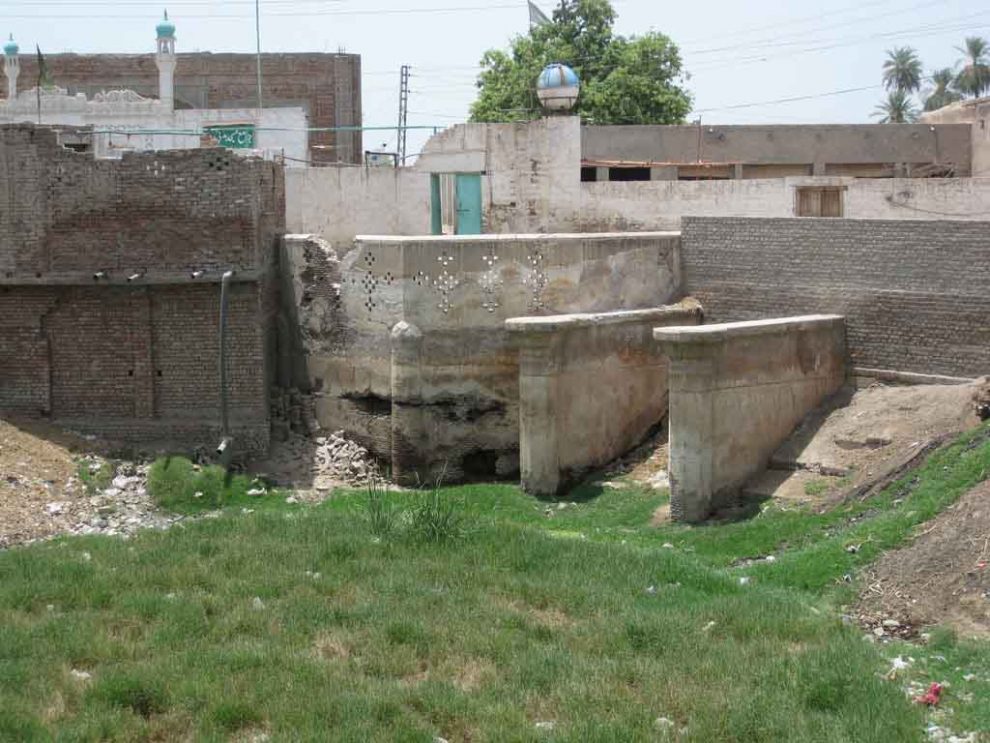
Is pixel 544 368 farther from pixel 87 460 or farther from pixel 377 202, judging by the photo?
pixel 377 202

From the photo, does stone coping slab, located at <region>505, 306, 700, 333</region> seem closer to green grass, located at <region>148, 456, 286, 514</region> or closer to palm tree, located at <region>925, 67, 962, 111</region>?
green grass, located at <region>148, 456, 286, 514</region>

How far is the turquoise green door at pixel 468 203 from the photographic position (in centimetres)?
2580

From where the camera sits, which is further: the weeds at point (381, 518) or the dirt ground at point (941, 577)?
the weeds at point (381, 518)

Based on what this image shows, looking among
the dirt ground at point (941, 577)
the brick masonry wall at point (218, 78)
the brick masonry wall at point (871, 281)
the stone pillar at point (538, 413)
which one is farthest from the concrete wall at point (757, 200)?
the brick masonry wall at point (218, 78)

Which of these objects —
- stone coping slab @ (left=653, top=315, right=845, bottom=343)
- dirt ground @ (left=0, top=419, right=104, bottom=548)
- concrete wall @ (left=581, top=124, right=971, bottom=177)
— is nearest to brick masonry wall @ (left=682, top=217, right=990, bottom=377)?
stone coping slab @ (left=653, top=315, right=845, bottom=343)

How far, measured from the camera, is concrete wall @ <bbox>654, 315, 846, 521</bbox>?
639 inches

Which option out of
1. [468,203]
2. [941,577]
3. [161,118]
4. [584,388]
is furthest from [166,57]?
[941,577]

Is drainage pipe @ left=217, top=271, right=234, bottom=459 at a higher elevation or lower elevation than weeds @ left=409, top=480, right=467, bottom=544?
higher

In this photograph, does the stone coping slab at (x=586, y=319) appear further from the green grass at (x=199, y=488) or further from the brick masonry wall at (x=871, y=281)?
the green grass at (x=199, y=488)

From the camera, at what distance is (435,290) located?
19.7 metres

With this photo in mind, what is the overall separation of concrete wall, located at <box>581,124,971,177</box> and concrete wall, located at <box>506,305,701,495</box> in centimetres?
Answer: 1056

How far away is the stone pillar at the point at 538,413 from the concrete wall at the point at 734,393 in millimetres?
1956

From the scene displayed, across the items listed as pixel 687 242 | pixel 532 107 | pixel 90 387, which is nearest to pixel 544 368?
pixel 687 242

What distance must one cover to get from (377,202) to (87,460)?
8672mm
